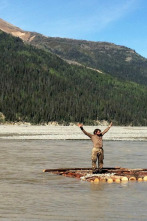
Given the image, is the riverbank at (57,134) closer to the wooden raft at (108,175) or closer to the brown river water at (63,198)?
the wooden raft at (108,175)

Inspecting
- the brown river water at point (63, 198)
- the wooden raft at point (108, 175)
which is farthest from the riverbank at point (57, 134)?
the brown river water at point (63, 198)

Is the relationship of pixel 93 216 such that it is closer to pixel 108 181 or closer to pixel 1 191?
pixel 1 191

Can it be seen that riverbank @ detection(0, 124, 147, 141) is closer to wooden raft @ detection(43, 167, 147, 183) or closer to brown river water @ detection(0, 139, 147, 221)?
wooden raft @ detection(43, 167, 147, 183)

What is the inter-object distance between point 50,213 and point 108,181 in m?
9.66

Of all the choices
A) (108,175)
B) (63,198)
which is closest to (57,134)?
(108,175)

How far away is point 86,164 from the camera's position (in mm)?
36562

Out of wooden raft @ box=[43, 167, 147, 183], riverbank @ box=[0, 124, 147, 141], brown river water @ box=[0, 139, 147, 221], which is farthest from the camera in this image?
riverbank @ box=[0, 124, 147, 141]

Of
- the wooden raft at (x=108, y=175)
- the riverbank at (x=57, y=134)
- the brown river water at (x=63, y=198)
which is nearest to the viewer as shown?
the brown river water at (x=63, y=198)

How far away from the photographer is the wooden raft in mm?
27266

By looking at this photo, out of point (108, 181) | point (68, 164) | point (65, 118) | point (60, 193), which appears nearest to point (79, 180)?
point (108, 181)

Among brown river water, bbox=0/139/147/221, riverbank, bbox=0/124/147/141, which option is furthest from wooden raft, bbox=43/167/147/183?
riverbank, bbox=0/124/147/141

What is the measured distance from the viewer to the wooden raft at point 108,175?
89.5 ft

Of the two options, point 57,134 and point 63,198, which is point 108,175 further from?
point 57,134

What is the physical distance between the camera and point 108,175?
27.8m
